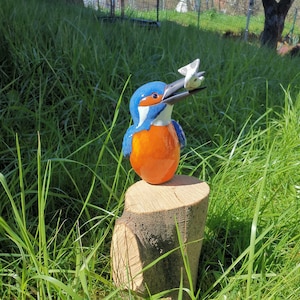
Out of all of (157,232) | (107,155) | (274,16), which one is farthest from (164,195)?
(274,16)

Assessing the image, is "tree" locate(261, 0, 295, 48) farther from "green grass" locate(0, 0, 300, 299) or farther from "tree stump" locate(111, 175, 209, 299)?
"tree stump" locate(111, 175, 209, 299)

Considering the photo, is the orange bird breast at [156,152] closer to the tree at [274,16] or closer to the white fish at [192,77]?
the white fish at [192,77]

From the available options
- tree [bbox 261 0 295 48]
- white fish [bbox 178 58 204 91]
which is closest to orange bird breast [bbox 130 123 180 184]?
white fish [bbox 178 58 204 91]

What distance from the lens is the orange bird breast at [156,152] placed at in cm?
114

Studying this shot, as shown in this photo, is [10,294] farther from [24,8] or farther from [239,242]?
[24,8]

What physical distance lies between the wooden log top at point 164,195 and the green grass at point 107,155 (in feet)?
0.38

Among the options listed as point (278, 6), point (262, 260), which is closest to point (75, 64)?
point (262, 260)

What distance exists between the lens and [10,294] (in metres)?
1.16

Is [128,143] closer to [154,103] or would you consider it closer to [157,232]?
[154,103]

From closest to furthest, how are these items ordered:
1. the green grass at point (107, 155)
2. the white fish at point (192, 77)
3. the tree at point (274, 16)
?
the white fish at point (192, 77) < the green grass at point (107, 155) < the tree at point (274, 16)

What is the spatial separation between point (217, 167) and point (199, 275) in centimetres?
61

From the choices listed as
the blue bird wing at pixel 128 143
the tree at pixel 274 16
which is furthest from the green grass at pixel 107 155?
the tree at pixel 274 16

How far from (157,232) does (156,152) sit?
24 cm

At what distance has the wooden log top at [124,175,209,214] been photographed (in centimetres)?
111
